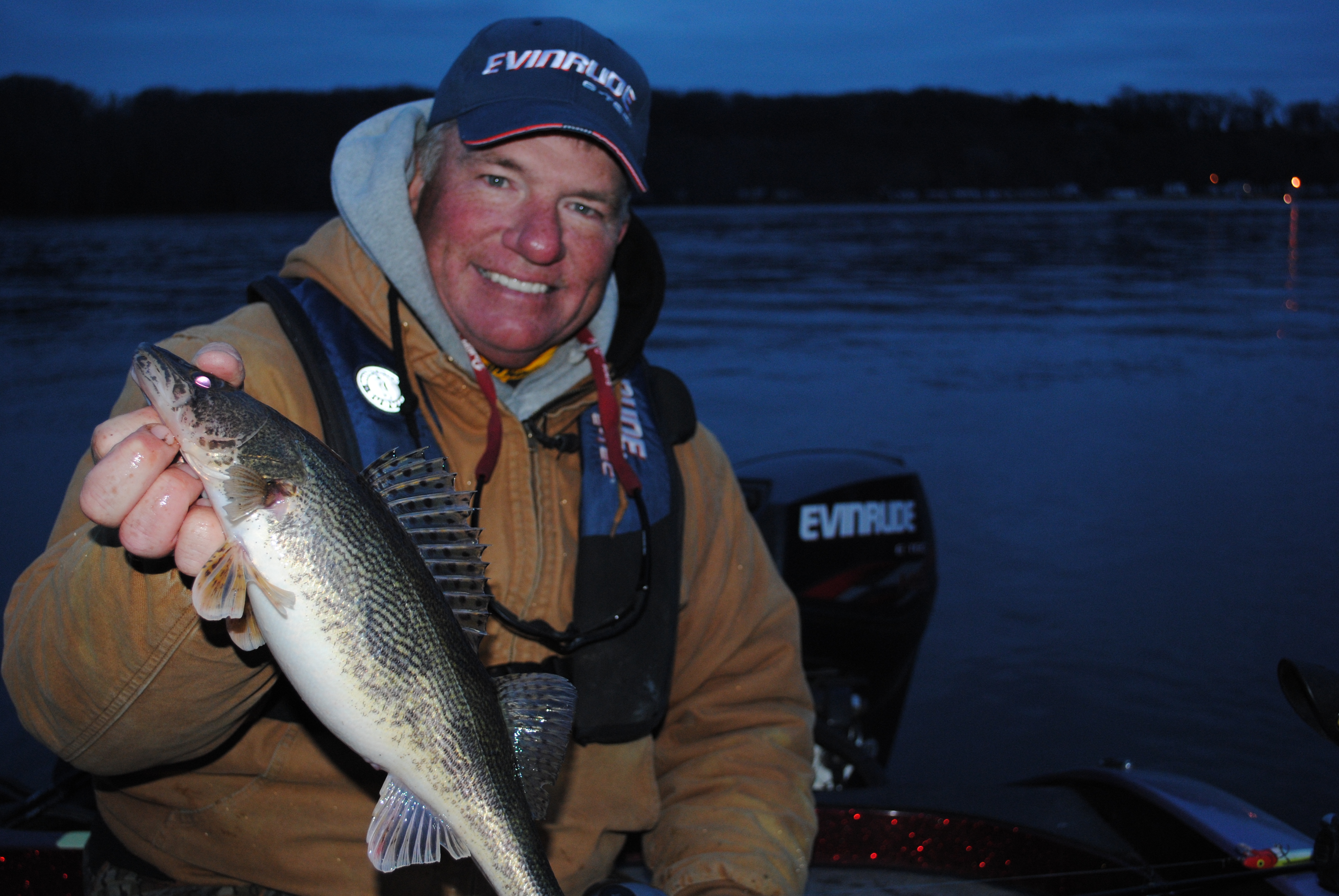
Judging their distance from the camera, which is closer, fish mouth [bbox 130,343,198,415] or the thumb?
fish mouth [bbox 130,343,198,415]

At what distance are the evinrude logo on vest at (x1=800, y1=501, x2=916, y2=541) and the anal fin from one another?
10.6ft

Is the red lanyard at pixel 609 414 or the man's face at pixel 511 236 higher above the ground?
the man's face at pixel 511 236

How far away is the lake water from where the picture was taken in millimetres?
6309

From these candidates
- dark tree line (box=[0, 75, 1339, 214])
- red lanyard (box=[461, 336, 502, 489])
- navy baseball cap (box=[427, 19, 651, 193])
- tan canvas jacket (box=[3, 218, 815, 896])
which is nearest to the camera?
tan canvas jacket (box=[3, 218, 815, 896])

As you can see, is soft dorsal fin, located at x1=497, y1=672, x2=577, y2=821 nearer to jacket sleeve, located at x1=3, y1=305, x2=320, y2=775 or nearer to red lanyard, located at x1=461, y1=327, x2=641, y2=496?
jacket sleeve, located at x1=3, y1=305, x2=320, y2=775

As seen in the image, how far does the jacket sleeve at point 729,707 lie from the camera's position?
9.82 ft

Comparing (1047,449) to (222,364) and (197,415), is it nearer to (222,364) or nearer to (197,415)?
(222,364)

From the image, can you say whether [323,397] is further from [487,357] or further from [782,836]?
[782,836]

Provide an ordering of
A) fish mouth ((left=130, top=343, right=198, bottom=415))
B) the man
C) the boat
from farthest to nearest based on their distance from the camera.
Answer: the boat
the man
fish mouth ((left=130, top=343, right=198, bottom=415))

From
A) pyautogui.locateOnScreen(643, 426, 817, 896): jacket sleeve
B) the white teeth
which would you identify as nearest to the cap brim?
the white teeth

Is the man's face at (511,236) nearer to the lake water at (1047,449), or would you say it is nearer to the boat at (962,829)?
the boat at (962,829)

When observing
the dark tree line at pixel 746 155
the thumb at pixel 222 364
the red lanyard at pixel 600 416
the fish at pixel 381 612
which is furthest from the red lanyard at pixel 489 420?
the dark tree line at pixel 746 155

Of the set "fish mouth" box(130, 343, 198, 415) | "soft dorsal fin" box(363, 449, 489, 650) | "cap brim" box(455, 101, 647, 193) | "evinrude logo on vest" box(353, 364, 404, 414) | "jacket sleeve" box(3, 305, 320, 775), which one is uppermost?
"cap brim" box(455, 101, 647, 193)

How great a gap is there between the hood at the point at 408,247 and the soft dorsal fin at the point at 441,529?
3.03ft
